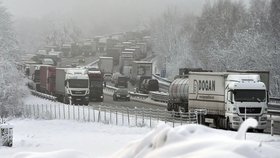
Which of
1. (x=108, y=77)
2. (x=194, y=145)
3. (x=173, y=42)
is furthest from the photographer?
(x=173, y=42)

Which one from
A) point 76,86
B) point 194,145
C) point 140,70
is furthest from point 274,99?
point 140,70

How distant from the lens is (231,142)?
15.5 ft

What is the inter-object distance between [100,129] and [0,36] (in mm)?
32326

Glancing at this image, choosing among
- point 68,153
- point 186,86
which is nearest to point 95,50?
point 186,86

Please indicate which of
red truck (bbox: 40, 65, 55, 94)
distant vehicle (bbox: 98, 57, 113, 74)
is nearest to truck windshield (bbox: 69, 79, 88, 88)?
red truck (bbox: 40, 65, 55, 94)

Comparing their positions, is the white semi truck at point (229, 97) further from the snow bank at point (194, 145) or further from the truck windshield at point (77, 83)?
the snow bank at point (194, 145)

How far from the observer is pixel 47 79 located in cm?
7169

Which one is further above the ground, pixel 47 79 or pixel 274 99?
pixel 47 79

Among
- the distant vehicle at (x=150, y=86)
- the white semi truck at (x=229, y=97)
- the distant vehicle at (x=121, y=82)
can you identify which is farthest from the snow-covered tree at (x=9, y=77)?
the distant vehicle at (x=121, y=82)

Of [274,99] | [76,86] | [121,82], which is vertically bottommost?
[274,99]

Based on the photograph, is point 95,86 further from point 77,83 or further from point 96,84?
point 77,83

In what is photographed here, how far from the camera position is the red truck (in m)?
Answer: 69.2

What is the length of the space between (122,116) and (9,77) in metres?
21.6

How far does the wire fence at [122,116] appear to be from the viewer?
116ft
